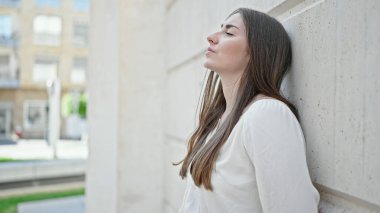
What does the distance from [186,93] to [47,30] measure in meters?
27.0

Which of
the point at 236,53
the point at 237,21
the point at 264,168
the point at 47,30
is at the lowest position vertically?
the point at 264,168

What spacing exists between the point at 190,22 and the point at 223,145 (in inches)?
74.6

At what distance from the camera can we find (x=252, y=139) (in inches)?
43.9

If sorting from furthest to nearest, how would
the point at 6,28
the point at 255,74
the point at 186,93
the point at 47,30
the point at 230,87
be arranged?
the point at 47,30 → the point at 6,28 → the point at 186,93 → the point at 230,87 → the point at 255,74

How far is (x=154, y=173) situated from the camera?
3.88 meters

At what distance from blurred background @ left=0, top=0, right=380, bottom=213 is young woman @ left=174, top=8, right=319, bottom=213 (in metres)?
0.11

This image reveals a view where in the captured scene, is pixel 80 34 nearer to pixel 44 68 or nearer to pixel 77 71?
pixel 77 71

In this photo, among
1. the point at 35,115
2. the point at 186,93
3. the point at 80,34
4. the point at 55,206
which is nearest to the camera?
the point at 186,93

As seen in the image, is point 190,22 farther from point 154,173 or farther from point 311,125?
point 311,125

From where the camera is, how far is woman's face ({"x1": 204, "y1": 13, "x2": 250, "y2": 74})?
1322 mm

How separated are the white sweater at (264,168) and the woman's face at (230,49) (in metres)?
0.20

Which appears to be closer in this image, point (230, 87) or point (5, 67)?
point (230, 87)

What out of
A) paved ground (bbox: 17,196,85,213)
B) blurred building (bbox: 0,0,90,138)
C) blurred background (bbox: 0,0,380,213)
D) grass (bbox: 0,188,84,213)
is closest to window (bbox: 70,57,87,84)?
blurred building (bbox: 0,0,90,138)

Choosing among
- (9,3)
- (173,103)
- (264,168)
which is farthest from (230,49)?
(9,3)
